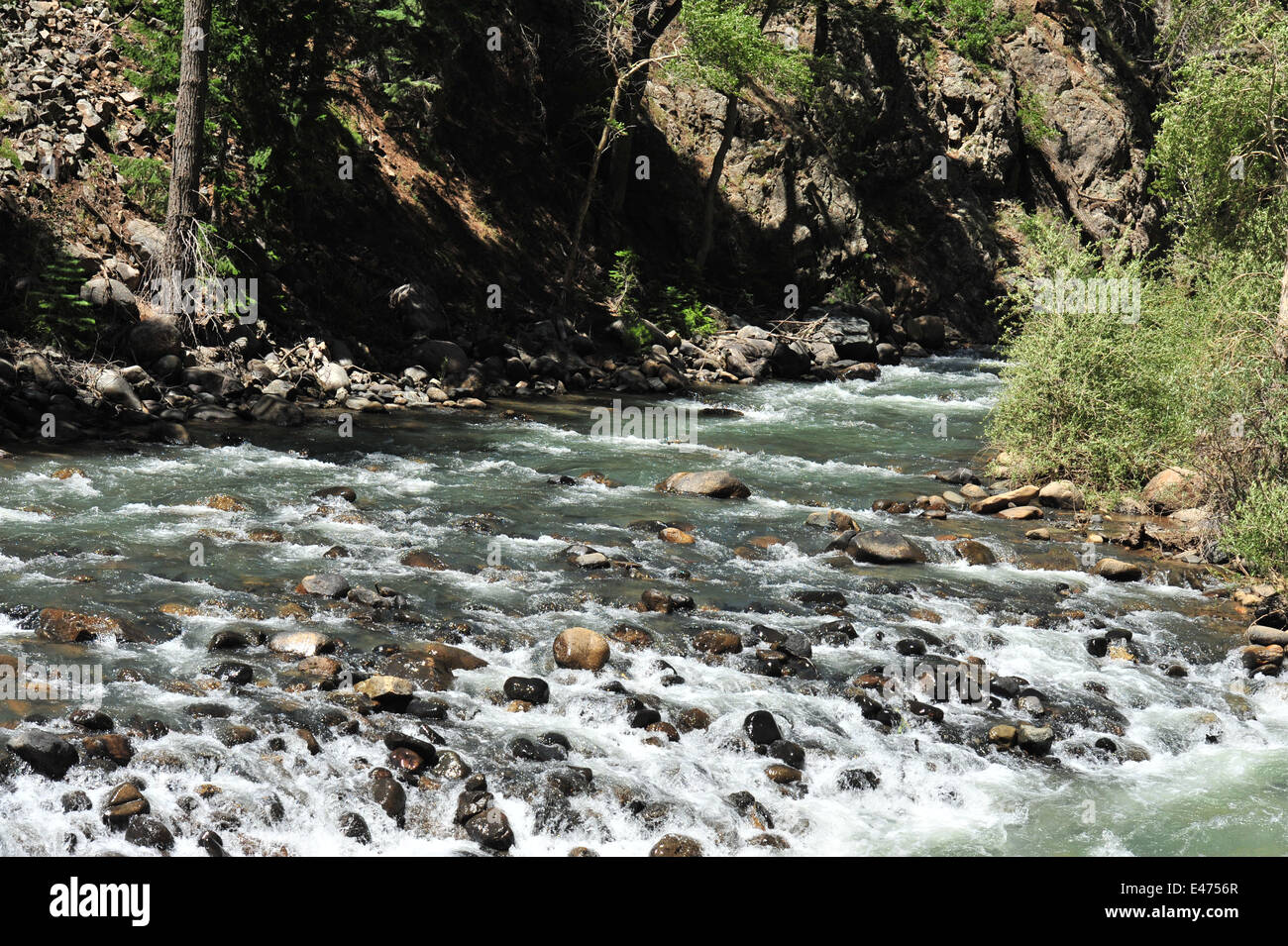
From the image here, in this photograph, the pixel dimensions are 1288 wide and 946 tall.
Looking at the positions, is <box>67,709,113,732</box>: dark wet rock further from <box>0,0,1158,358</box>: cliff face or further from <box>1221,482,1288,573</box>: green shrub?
<box>0,0,1158,358</box>: cliff face

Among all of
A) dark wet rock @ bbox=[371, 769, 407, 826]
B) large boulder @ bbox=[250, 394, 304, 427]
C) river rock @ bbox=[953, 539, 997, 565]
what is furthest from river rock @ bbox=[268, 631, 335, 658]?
large boulder @ bbox=[250, 394, 304, 427]

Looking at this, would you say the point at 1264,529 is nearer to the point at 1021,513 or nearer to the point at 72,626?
the point at 1021,513

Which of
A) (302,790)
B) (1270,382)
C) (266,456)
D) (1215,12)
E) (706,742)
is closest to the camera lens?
(302,790)

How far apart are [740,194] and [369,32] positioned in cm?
1274

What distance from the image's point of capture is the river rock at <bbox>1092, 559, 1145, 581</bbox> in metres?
13.5

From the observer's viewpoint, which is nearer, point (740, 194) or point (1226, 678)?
point (1226, 678)

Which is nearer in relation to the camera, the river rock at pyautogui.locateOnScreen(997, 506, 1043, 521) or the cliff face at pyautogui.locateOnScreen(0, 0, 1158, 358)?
the river rock at pyautogui.locateOnScreen(997, 506, 1043, 521)

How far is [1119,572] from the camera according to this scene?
1352cm

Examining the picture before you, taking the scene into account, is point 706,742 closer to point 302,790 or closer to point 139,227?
point 302,790

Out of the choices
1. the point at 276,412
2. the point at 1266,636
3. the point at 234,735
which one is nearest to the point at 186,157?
the point at 276,412

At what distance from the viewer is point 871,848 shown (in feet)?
25.8

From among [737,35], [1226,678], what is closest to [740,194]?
[737,35]

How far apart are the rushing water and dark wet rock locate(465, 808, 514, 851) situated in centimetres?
12

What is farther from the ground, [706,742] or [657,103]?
[657,103]
